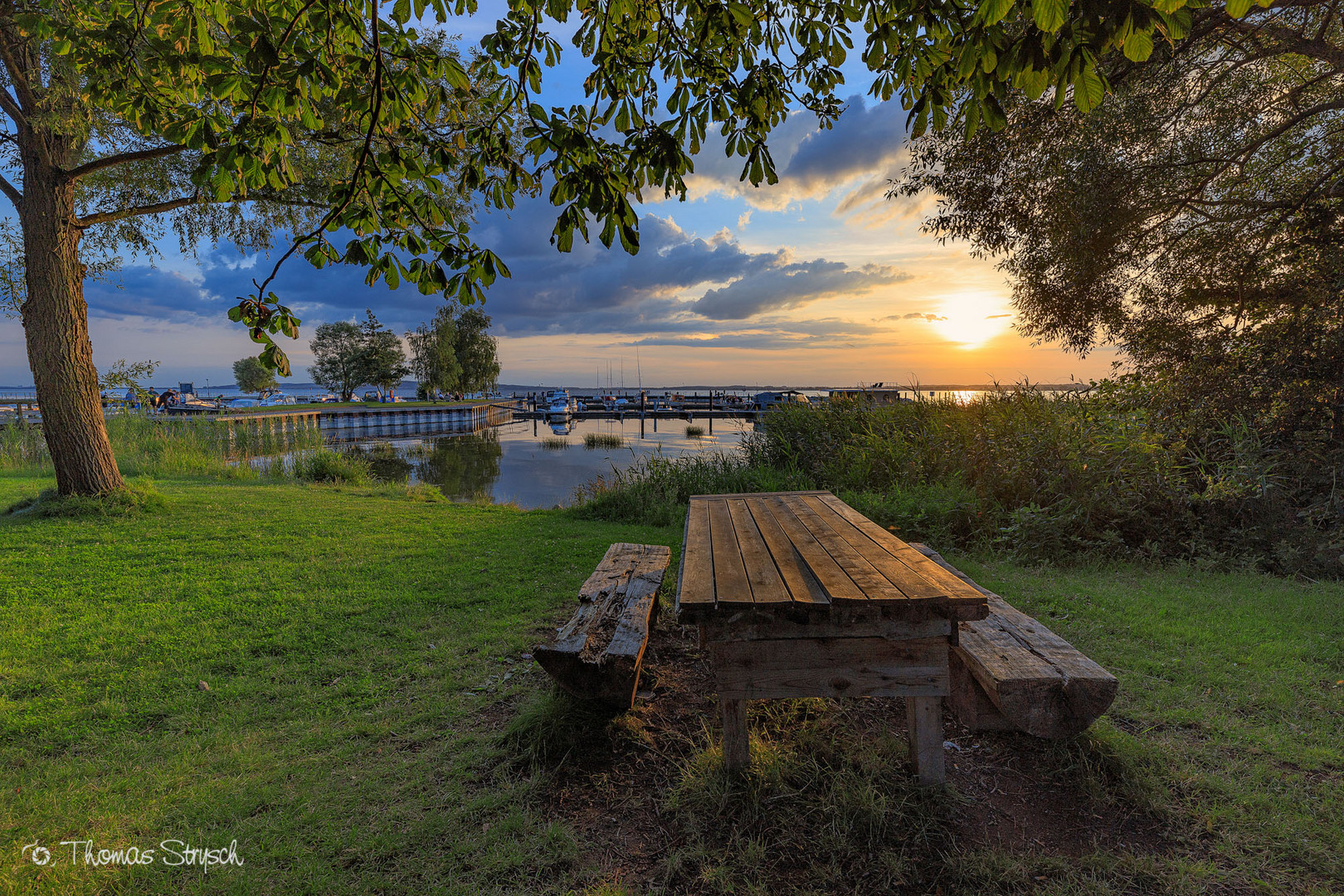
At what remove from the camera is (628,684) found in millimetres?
2518

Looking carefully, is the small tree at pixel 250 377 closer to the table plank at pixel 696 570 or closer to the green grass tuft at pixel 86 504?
the green grass tuft at pixel 86 504

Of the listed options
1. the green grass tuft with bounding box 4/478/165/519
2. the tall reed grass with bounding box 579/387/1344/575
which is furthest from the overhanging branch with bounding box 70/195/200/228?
the tall reed grass with bounding box 579/387/1344/575

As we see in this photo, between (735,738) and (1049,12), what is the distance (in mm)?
2460

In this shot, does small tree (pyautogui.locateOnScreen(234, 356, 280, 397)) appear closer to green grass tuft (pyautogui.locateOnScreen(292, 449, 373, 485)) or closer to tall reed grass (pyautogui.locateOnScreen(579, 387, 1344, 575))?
green grass tuft (pyautogui.locateOnScreen(292, 449, 373, 485))

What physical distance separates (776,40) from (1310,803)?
401cm

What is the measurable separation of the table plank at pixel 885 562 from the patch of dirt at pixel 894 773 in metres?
0.78

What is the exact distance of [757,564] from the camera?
99.9 inches

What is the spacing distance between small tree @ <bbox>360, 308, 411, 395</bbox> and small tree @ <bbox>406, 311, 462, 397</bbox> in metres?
4.63

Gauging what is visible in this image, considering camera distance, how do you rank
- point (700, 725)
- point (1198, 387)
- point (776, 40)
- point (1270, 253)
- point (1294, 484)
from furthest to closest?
1. point (1270, 253)
2. point (1198, 387)
3. point (1294, 484)
4. point (776, 40)
5. point (700, 725)

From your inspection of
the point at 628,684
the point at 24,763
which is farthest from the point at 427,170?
the point at 24,763

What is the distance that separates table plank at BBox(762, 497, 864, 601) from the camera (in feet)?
6.82

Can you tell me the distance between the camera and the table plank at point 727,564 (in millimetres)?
2092

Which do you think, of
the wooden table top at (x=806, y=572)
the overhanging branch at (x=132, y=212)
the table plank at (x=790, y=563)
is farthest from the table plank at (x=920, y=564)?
the overhanging branch at (x=132, y=212)

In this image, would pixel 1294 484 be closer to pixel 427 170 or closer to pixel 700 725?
pixel 700 725
